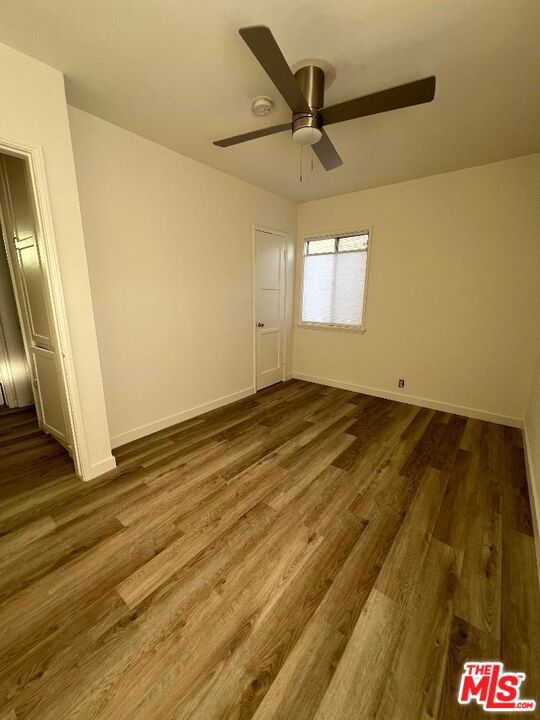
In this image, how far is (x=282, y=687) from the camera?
3.43 feet

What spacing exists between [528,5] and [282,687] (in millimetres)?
3129

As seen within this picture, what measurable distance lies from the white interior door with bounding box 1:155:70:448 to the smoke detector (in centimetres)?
Result: 176

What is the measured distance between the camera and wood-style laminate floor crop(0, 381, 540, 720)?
1043 millimetres

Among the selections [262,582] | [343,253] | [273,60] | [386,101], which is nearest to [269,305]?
[343,253]

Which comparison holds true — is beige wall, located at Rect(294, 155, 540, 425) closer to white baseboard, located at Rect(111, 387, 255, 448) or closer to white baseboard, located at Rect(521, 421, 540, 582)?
white baseboard, located at Rect(521, 421, 540, 582)

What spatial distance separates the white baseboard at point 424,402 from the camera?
10.4ft

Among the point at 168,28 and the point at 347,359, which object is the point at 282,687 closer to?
the point at 168,28

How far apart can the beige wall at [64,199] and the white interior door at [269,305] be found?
2.24 m

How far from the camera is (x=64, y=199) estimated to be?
6.25ft

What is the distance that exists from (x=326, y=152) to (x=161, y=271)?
1.80 metres

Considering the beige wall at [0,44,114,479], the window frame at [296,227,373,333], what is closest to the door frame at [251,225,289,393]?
the window frame at [296,227,373,333]

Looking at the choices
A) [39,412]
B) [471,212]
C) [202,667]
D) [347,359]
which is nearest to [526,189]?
[471,212]

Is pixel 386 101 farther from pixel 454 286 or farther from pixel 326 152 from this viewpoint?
pixel 454 286

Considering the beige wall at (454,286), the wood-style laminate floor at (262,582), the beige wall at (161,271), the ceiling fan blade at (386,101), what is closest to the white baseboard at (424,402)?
the beige wall at (454,286)
